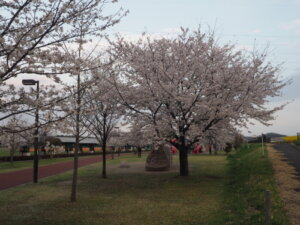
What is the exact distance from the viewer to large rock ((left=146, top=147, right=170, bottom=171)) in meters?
22.9

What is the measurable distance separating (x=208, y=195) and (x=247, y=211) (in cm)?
366

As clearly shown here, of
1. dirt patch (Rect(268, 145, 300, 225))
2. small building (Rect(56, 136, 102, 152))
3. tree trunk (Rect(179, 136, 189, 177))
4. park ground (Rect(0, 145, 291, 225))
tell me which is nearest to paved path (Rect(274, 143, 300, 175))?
dirt patch (Rect(268, 145, 300, 225))

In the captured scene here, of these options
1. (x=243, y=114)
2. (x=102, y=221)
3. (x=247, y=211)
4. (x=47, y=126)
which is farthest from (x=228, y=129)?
(x=47, y=126)

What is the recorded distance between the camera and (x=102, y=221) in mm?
8375

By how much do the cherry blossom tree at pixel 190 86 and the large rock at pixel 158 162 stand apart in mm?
6247

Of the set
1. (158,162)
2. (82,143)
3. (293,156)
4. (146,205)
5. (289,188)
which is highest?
(82,143)

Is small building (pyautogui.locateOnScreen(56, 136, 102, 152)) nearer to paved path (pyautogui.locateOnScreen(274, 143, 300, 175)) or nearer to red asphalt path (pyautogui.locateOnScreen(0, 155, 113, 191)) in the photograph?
red asphalt path (pyautogui.locateOnScreen(0, 155, 113, 191))

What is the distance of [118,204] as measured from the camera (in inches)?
418

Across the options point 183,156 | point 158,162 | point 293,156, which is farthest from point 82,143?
point 293,156

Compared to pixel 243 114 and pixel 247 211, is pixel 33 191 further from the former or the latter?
pixel 243 114

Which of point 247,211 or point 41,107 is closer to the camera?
point 41,107

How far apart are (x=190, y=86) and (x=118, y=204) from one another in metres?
7.81

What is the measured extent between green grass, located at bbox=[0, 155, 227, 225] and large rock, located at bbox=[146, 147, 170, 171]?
7.37 meters

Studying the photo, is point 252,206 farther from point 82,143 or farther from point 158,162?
point 82,143
